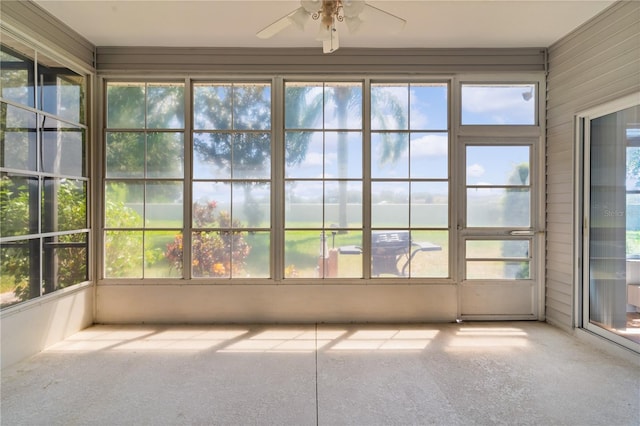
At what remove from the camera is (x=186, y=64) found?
365 cm

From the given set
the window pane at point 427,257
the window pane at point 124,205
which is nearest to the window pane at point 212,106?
the window pane at point 124,205

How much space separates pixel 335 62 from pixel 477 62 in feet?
5.22

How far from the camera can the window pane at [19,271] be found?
104 inches

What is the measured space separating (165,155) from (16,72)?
1.35m

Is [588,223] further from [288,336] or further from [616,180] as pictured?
[288,336]

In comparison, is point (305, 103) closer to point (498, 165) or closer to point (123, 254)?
point (498, 165)

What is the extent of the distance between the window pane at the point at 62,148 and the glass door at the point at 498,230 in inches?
165

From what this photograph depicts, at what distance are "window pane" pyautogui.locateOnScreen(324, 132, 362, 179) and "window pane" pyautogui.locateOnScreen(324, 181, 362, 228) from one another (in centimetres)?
11

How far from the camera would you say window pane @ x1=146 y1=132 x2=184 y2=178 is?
12.1 ft

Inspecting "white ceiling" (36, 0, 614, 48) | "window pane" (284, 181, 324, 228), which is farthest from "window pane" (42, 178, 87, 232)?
"window pane" (284, 181, 324, 228)

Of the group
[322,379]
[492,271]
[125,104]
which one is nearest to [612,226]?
[492,271]

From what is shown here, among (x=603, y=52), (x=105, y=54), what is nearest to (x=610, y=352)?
(x=603, y=52)

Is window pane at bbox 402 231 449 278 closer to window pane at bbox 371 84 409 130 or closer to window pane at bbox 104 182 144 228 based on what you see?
window pane at bbox 371 84 409 130

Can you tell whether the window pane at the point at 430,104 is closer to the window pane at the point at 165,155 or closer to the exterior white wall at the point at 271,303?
the exterior white wall at the point at 271,303
